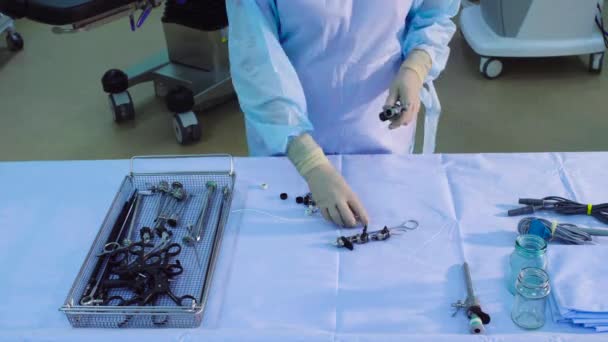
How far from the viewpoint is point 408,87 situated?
1201 millimetres

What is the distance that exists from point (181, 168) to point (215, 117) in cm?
155

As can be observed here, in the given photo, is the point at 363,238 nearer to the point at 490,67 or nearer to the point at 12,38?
the point at 490,67

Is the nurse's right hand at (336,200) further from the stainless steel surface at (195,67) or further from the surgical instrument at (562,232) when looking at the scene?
the stainless steel surface at (195,67)

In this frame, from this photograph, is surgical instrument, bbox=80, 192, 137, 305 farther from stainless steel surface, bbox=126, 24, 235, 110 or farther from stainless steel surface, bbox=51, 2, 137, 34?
stainless steel surface, bbox=126, 24, 235, 110

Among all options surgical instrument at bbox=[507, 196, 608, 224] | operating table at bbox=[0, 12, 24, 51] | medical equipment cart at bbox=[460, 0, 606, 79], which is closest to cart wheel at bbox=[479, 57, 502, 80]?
medical equipment cart at bbox=[460, 0, 606, 79]

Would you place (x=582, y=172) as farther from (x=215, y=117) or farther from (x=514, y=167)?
(x=215, y=117)

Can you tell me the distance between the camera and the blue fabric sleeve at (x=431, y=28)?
4.17 ft

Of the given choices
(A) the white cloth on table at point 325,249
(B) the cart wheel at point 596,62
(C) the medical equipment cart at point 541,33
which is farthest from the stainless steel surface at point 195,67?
(B) the cart wheel at point 596,62

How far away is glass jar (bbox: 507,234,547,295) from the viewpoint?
90 centimetres

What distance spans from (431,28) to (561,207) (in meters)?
0.47

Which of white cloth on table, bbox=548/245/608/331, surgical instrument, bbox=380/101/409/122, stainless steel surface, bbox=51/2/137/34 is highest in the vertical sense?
surgical instrument, bbox=380/101/409/122

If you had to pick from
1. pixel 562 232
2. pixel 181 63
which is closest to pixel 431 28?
pixel 562 232

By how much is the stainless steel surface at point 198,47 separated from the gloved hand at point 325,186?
1722 millimetres

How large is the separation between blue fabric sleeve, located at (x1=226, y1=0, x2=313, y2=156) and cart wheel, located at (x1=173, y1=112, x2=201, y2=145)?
1.40 meters
